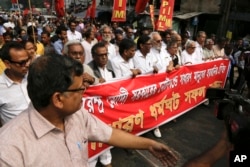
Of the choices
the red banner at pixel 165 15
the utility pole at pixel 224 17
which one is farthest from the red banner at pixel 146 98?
the utility pole at pixel 224 17

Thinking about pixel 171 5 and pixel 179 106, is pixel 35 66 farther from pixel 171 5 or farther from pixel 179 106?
pixel 171 5

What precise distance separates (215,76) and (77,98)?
5.30 meters

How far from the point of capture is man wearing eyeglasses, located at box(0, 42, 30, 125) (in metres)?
2.53

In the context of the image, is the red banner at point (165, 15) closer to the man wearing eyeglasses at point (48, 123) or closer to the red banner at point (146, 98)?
the red banner at point (146, 98)

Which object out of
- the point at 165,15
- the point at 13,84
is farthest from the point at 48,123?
the point at 165,15

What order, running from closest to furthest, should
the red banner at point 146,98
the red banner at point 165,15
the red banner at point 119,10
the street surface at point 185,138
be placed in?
the red banner at point 146,98, the street surface at point 185,138, the red banner at point 165,15, the red banner at point 119,10

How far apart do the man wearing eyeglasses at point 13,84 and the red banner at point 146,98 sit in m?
0.85

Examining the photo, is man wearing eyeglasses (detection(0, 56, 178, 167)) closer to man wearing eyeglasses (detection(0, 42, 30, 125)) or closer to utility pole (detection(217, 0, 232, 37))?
man wearing eyeglasses (detection(0, 42, 30, 125))

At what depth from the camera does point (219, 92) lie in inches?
66.9

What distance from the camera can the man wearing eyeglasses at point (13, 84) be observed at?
2.53m

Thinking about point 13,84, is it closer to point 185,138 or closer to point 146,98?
point 146,98

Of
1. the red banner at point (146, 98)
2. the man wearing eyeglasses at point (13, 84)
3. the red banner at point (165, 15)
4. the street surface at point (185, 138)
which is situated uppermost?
the red banner at point (165, 15)

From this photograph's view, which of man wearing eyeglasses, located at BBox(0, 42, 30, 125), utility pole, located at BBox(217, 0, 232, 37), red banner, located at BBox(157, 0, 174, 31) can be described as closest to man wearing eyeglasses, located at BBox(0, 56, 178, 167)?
man wearing eyeglasses, located at BBox(0, 42, 30, 125)

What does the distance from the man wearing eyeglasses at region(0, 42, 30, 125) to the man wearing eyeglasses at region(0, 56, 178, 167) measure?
1150 mm
